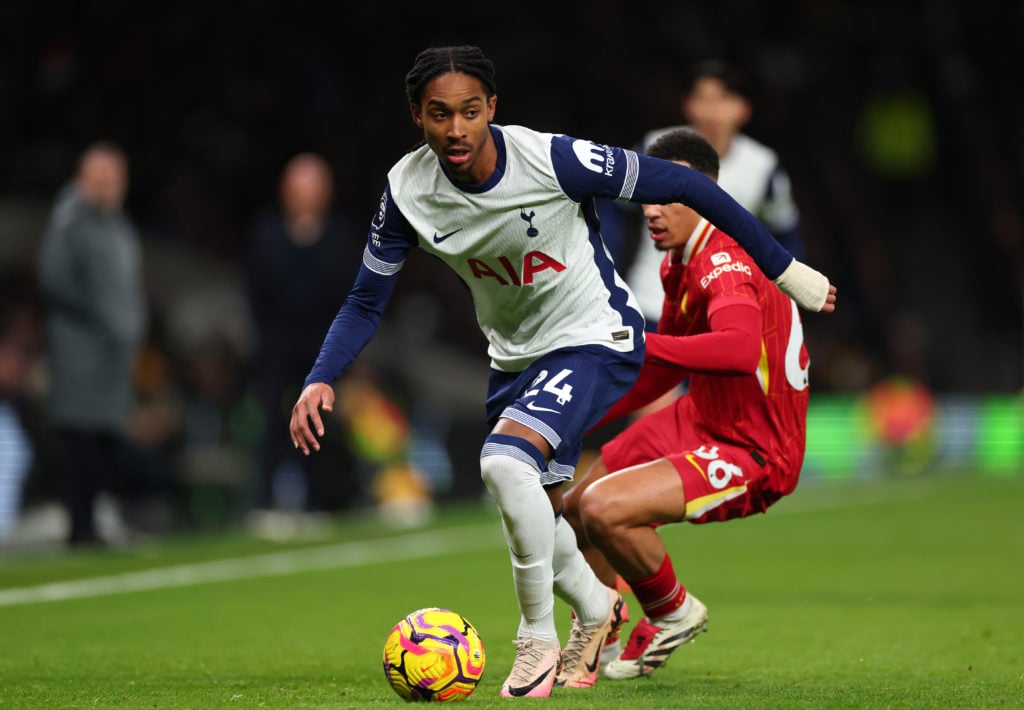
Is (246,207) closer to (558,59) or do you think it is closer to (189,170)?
Result: (189,170)

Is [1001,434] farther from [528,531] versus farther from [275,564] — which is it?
[528,531]

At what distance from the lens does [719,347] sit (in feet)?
17.6

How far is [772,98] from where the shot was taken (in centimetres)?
2253

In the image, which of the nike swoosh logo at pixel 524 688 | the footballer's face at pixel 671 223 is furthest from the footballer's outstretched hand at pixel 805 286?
the nike swoosh logo at pixel 524 688

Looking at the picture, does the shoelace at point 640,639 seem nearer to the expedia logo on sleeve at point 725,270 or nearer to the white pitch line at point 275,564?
the expedia logo on sleeve at point 725,270

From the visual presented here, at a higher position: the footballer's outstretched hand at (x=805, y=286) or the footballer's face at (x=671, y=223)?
the footballer's face at (x=671, y=223)

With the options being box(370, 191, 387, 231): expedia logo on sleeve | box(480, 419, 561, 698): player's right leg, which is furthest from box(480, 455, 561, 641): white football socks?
box(370, 191, 387, 231): expedia logo on sleeve

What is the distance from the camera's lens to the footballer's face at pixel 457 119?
5000 millimetres

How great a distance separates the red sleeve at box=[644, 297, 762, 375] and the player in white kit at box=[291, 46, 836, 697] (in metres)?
0.08

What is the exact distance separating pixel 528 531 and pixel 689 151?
161 cm

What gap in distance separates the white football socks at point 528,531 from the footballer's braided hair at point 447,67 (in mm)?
1116

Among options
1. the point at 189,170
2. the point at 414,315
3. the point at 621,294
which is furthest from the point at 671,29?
the point at 621,294

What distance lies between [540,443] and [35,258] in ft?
40.1

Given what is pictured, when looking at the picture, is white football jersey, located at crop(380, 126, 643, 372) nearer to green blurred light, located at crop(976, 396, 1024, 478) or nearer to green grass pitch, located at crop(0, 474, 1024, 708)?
green grass pitch, located at crop(0, 474, 1024, 708)
